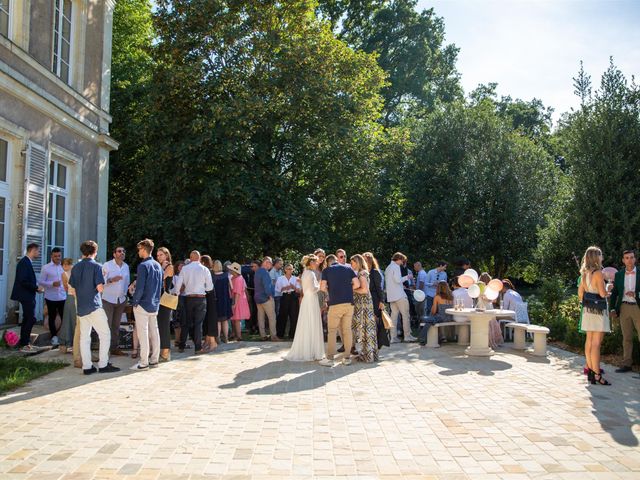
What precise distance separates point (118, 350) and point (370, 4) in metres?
26.7

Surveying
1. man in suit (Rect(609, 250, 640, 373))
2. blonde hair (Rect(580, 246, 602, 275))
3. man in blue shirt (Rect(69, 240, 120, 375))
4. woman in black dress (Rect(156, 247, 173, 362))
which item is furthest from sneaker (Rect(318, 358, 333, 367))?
man in suit (Rect(609, 250, 640, 373))

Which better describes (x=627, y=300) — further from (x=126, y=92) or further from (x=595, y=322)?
(x=126, y=92)

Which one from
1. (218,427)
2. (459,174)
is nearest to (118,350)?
(218,427)

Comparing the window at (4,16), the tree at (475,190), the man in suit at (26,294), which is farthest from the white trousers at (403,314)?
the window at (4,16)

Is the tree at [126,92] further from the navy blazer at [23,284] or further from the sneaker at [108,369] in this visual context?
the sneaker at [108,369]

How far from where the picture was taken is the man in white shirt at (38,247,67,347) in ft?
34.9

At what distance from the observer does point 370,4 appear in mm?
31516

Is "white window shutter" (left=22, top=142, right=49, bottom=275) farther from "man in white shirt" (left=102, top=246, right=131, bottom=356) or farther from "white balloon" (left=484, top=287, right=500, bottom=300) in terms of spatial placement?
"white balloon" (left=484, top=287, right=500, bottom=300)

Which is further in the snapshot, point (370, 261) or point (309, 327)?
point (370, 261)

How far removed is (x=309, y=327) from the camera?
1005cm

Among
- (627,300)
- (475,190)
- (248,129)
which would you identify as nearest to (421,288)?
(627,300)

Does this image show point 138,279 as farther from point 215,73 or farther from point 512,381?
point 215,73

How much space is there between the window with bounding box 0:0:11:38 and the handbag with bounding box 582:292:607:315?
1181 centimetres

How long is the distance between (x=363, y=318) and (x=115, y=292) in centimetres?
431
